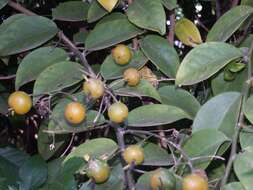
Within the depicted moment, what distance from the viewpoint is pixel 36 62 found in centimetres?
89

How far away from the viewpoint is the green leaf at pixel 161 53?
866 millimetres

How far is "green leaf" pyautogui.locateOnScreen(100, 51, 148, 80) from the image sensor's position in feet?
2.79

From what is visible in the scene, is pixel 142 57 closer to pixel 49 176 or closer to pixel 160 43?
pixel 160 43

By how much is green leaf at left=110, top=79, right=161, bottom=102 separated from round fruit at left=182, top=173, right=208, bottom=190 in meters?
0.19

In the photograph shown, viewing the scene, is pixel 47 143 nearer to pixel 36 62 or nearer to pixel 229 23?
pixel 36 62

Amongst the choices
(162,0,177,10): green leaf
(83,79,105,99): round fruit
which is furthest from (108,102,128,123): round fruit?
(162,0,177,10): green leaf

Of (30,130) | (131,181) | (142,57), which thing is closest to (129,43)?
(142,57)

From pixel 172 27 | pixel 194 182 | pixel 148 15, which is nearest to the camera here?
pixel 194 182

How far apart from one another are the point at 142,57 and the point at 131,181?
0.24 m

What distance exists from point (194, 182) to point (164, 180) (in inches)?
1.5

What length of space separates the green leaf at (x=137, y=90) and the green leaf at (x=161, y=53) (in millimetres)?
46

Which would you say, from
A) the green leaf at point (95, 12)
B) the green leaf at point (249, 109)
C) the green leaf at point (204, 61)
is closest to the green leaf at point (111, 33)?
the green leaf at point (95, 12)

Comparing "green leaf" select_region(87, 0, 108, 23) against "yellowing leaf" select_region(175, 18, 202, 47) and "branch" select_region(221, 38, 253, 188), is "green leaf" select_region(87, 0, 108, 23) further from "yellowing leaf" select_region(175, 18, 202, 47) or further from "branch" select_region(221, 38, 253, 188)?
"branch" select_region(221, 38, 253, 188)

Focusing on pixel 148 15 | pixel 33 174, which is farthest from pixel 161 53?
pixel 33 174
